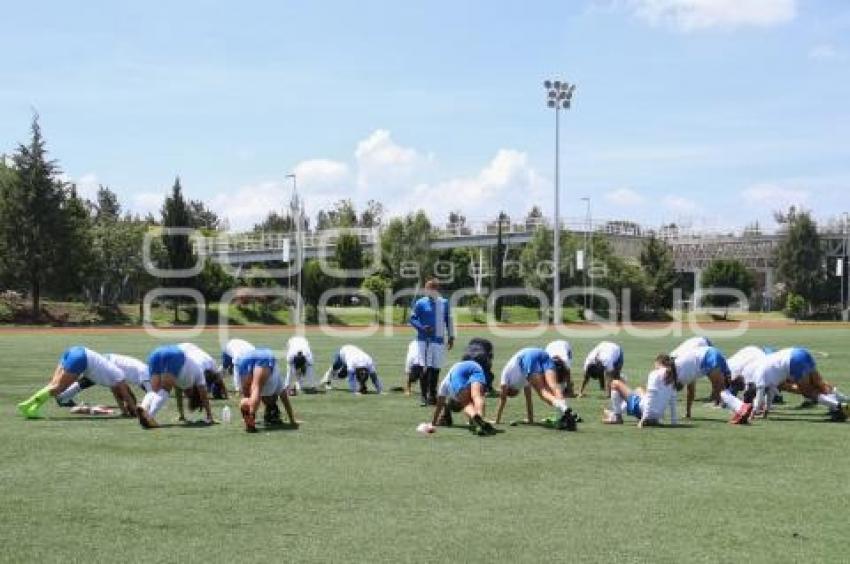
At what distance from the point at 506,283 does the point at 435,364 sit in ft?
221

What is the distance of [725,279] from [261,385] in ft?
251

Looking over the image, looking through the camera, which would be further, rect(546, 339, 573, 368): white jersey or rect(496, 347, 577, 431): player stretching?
rect(546, 339, 573, 368): white jersey

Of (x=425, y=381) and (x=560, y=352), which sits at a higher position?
(x=560, y=352)

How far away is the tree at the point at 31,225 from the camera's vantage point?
61.1 m

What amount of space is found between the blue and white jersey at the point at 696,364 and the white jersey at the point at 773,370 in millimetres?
606

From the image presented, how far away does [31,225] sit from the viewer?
2420 inches

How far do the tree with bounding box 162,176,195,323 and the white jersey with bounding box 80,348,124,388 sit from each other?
4998cm

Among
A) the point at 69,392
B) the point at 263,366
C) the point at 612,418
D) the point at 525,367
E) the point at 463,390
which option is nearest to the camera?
the point at 463,390

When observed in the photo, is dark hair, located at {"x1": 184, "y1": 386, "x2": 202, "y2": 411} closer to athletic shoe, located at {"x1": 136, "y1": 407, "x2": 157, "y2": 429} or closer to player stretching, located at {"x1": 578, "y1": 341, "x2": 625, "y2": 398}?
athletic shoe, located at {"x1": 136, "y1": 407, "x2": 157, "y2": 429}

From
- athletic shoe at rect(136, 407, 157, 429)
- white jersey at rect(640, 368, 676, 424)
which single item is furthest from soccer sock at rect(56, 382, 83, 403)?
white jersey at rect(640, 368, 676, 424)

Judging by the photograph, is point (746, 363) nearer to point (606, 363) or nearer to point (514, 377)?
point (606, 363)

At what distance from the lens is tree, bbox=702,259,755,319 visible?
85125mm

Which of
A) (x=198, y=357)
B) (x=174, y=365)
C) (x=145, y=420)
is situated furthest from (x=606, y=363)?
(x=145, y=420)

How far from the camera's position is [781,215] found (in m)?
103
